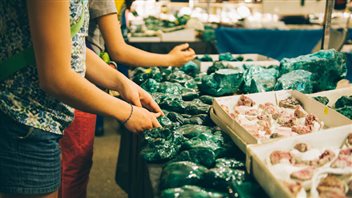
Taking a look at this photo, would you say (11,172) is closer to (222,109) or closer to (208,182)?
(208,182)

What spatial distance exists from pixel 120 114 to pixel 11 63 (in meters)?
0.32

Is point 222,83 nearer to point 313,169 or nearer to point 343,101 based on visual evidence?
point 343,101

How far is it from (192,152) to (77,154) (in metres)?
0.99

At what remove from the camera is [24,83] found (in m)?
1.17

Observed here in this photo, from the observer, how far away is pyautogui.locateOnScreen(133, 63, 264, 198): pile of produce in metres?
1.06

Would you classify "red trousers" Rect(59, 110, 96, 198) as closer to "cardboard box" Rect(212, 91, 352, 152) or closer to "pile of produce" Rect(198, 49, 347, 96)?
"pile of produce" Rect(198, 49, 347, 96)

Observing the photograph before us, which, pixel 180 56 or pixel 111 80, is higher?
pixel 111 80

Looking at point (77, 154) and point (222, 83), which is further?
point (77, 154)

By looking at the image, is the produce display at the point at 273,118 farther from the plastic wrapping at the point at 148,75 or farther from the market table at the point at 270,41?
the market table at the point at 270,41

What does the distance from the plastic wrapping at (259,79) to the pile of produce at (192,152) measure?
0.36 ft

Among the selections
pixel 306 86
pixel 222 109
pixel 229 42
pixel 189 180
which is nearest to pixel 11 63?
pixel 189 180

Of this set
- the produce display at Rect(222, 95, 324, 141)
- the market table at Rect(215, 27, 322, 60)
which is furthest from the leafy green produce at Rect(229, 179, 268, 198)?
the market table at Rect(215, 27, 322, 60)

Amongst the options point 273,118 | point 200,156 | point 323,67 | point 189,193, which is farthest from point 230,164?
point 323,67

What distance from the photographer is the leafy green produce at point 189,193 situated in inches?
39.8
